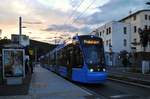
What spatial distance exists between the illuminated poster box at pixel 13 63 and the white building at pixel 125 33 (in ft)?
220

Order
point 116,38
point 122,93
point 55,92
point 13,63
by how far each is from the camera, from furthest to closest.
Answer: point 116,38 < point 13,63 < point 55,92 < point 122,93

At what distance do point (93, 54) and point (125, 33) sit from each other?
7173 cm

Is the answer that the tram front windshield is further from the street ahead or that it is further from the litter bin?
the litter bin

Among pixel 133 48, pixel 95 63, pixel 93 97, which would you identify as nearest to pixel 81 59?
pixel 95 63

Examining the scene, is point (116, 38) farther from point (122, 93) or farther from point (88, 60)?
point (122, 93)

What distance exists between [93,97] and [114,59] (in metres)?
78.5

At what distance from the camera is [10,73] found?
1071 inches

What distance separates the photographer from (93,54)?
2722cm

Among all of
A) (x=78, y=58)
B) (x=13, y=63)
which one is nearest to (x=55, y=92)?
(x=78, y=58)

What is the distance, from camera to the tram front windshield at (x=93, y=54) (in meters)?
26.8

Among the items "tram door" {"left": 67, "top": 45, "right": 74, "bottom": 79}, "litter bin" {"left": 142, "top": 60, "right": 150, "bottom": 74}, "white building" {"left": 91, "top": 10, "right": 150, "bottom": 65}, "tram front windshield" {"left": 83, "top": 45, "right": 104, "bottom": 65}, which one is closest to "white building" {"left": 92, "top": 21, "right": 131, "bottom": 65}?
"white building" {"left": 91, "top": 10, "right": 150, "bottom": 65}

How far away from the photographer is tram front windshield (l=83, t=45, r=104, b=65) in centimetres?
2675

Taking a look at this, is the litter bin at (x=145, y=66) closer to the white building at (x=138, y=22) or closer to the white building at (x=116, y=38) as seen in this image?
the white building at (x=138, y=22)

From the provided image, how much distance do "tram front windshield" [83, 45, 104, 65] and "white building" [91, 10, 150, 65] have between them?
66.7 meters
